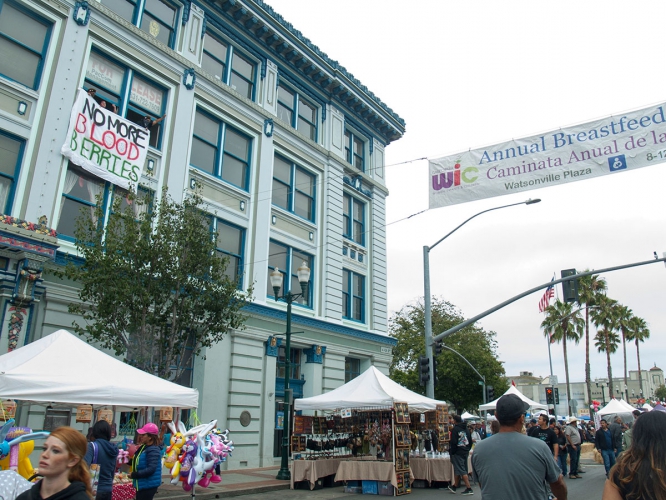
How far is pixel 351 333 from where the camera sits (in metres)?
24.1

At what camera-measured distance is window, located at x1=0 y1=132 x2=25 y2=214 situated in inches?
540

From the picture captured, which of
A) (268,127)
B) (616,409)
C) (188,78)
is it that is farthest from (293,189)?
(616,409)

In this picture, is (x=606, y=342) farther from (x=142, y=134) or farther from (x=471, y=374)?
(x=142, y=134)

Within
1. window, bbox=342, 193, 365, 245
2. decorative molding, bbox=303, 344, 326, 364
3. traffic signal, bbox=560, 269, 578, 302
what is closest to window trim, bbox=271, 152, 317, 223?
window, bbox=342, 193, 365, 245

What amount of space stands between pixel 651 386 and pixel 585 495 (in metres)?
144

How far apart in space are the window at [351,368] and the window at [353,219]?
18.4ft

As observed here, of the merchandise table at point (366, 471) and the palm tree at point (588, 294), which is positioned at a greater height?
the palm tree at point (588, 294)

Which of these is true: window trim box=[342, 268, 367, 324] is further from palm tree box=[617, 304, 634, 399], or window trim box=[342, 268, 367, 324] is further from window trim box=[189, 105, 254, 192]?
palm tree box=[617, 304, 634, 399]

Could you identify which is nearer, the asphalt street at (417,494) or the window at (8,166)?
the asphalt street at (417,494)

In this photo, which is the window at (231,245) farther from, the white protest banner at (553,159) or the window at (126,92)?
the white protest banner at (553,159)

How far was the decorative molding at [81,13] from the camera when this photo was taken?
51.8 feet

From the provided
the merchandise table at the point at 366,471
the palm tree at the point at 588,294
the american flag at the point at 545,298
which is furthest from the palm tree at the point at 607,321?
the merchandise table at the point at 366,471

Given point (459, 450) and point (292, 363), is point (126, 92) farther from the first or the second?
point (459, 450)

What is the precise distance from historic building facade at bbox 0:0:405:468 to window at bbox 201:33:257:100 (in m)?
0.06
